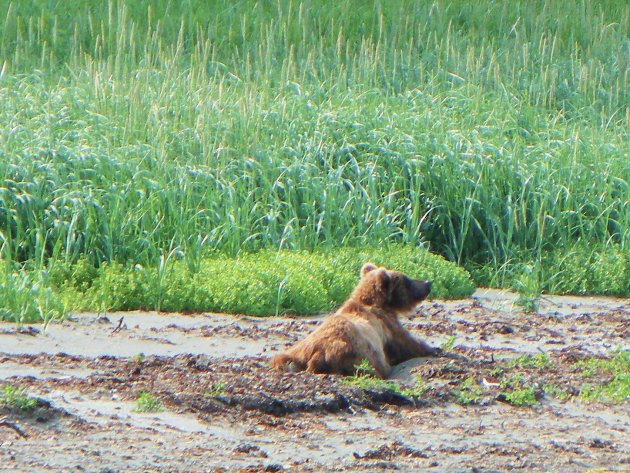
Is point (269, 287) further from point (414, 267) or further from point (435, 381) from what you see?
point (435, 381)

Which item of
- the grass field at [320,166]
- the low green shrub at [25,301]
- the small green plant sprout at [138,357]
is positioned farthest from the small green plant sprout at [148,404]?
the grass field at [320,166]

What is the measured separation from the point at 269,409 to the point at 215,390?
352 mm

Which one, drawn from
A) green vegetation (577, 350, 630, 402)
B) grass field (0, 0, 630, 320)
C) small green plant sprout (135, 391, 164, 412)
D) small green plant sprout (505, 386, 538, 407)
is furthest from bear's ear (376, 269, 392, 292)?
grass field (0, 0, 630, 320)

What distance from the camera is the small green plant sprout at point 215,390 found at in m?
6.00

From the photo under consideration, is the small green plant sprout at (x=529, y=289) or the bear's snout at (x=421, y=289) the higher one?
the bear's snout at (x=421, y=289)

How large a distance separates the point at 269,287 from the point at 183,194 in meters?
1.74

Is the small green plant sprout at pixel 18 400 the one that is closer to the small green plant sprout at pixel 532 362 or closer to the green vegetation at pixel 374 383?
the green vegetation at pixel 374 383

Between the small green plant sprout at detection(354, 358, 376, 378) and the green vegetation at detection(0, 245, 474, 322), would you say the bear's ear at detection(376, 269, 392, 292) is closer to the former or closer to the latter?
the small green plant sprout at detection(354, 358, 376, 378)

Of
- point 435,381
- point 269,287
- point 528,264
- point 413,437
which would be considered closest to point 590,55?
point 528,264

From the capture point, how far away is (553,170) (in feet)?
39.8

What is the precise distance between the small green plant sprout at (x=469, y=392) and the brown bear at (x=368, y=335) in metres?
0.51

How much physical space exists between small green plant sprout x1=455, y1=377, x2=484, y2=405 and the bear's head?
95 cm

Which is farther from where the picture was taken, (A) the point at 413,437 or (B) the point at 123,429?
(A) the point at 413,437

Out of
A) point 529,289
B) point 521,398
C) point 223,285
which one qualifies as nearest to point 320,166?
point 529,289
